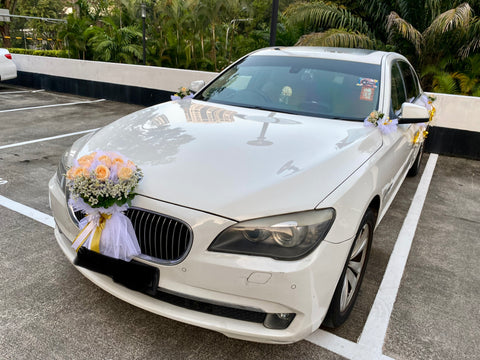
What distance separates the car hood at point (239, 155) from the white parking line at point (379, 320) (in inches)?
37.1

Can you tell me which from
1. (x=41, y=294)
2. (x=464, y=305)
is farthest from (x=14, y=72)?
(x=464, y=305)

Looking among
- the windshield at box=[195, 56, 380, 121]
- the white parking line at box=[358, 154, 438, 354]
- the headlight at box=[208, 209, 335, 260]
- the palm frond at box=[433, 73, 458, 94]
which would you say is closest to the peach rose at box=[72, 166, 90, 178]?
the headlight at box=[208, 209, 335, 260]

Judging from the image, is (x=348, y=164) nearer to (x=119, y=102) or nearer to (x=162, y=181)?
(x=162, y=181)

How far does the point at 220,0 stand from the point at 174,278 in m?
11.6

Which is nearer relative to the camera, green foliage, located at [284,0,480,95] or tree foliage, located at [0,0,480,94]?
green foliage, located at [284,0,480,95]

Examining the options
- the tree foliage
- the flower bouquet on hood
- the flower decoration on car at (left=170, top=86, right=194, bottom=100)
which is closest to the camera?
the flower bouquet on hood

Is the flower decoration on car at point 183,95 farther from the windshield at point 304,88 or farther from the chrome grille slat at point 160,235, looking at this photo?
the chrome grille slat at point 160,235

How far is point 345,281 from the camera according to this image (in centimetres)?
241

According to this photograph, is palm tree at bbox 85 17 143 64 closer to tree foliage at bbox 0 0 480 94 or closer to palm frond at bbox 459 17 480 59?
tree foliage at bbox 0 0 480 94

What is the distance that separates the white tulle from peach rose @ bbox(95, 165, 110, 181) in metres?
0.15

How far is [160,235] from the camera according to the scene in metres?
2.07

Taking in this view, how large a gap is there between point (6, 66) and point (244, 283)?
11769mm

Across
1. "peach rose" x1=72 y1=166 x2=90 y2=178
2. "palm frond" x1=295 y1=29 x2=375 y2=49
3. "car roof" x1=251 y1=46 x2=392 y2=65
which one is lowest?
"peach rose" x1=72 y1=166 x2=90 y2=178

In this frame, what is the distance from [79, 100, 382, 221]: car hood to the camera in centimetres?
208
